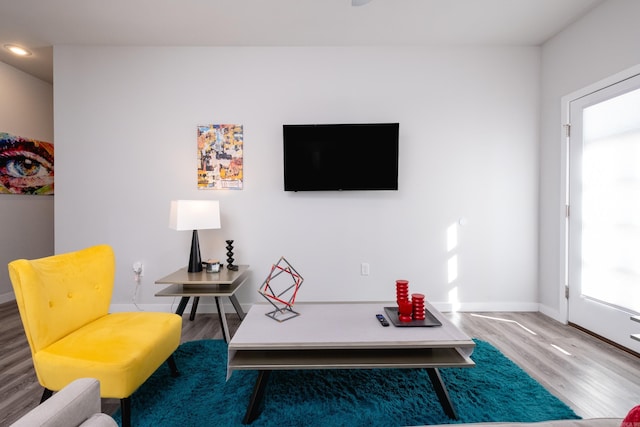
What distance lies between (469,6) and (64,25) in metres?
3.49

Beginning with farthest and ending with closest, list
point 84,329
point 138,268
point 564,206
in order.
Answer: point 138,268 → point 564,206 → point 84,329

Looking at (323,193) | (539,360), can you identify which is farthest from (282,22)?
(539,360)

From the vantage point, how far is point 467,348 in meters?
1.49

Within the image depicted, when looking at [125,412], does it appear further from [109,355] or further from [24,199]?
[24,199]

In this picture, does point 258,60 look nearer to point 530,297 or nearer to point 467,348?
point 467,348

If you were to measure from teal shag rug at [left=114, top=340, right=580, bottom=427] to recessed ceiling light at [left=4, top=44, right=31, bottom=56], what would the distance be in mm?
3483

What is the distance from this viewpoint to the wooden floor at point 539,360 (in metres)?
1.67

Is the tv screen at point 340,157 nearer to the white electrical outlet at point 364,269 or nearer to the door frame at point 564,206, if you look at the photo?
the white electrical outlet at point 364,269

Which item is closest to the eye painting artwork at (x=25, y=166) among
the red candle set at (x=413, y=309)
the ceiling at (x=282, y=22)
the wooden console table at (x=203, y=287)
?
the ceiling at (x=282, y=22)

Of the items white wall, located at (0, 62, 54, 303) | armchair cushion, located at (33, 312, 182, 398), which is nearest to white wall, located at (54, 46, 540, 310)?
white wall, located at (0, 62, 54, 303)

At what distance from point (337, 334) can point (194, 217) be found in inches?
63.4

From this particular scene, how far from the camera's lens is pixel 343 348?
1491mm

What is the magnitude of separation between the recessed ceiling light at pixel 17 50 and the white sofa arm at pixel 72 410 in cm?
380

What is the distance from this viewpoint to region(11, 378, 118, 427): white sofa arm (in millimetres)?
720
